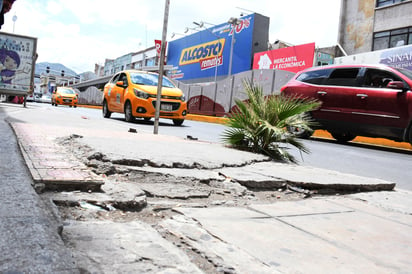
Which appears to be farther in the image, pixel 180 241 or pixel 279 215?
pixel 279 215

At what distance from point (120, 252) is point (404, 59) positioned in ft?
61.4

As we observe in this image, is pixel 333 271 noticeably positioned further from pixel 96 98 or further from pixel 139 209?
pixel 96 98

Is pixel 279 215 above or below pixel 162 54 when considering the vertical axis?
below

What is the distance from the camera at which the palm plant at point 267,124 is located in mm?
4781

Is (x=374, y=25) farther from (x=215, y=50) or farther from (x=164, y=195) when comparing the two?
(x=164, y=195)

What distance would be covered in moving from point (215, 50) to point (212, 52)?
2.20 ft

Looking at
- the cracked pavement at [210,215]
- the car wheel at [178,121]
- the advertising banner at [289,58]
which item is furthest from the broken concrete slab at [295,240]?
the advertising banner at [289,58]

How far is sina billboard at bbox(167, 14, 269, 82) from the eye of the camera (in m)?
33.8

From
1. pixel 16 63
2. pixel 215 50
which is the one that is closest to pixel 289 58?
pixel 215 50

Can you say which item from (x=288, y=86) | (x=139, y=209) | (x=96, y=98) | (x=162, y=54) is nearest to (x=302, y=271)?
(x=139, y=209)

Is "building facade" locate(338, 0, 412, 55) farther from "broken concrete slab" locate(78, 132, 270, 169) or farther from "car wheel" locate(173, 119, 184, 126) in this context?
"broken concrete slab" locate(78, 132, 270, 169)

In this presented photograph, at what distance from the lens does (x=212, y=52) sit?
40312 mm

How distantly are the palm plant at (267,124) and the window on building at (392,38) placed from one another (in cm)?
1989

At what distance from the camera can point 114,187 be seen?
2.33m
